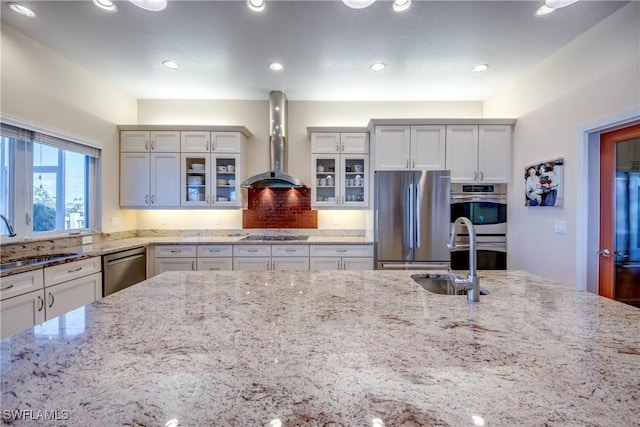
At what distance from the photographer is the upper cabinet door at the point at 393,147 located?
3.50 metres

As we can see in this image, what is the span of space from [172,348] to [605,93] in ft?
10.9

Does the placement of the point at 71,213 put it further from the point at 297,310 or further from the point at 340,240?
the point at 297,310

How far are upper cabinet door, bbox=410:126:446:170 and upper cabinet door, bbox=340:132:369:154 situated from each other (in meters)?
0.59

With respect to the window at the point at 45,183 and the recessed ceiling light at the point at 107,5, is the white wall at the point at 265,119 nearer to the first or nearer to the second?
the window at the point at 45,183

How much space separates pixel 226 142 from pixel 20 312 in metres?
2.56

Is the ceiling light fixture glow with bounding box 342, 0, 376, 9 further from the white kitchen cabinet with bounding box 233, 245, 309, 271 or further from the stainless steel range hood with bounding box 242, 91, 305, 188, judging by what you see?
the white kitchen cabinet with bounding box 233, 245, 309, 271

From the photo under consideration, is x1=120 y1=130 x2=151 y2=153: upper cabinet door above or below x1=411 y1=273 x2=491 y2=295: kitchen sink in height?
above

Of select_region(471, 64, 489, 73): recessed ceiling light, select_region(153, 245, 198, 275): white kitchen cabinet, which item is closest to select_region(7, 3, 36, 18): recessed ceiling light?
select_region(153, 245, 198, 275): white kitchen cabinet

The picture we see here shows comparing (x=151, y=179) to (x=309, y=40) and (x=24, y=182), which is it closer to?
(x=24, y=182)

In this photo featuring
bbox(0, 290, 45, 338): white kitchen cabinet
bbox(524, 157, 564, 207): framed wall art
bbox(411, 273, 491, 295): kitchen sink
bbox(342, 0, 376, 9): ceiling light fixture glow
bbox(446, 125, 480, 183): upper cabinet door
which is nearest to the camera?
bbox(342, 0, 376, 9): ceiling light fixture glow

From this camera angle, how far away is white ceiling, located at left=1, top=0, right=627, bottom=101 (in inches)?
86.9

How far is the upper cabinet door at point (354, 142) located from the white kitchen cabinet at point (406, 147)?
0.27m

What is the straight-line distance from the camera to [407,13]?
2227 millimetres

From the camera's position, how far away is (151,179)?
12.3ft
